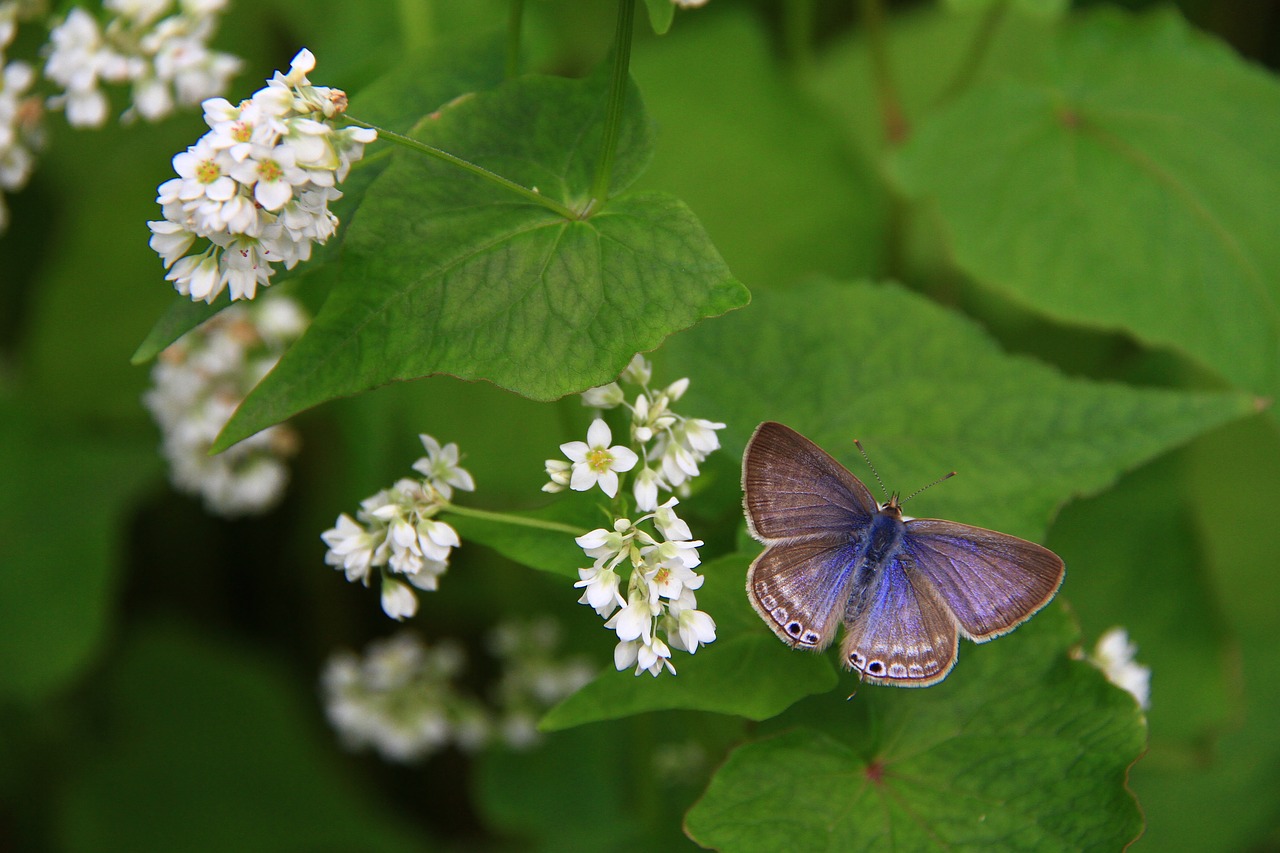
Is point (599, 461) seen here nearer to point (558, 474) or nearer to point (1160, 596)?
point (558, 474)

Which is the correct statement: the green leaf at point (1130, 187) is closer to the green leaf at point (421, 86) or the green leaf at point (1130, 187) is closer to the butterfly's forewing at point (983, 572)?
the butterfly's forewing at point (983, 572)

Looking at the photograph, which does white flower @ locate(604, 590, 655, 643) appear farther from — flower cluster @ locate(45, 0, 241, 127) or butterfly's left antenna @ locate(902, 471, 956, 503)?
flower cluster @ locate(45, 0, 241, 127)

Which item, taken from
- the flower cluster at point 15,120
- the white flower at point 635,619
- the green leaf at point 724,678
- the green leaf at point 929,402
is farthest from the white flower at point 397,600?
the flower cluster at point 15,120

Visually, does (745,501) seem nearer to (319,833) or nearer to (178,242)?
(178,242)

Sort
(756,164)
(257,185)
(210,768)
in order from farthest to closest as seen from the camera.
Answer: (210,768) → (756,164) → (257,185)

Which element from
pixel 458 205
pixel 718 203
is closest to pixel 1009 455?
pixel 458 205

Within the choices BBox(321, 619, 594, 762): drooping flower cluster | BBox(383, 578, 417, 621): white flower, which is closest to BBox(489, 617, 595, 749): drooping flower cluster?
BBox(321, 619, 594, 762): drooping flower cluster

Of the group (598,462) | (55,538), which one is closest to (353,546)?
(598,462)
